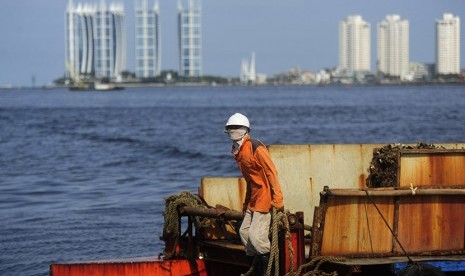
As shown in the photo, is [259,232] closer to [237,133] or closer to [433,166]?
[237,133]

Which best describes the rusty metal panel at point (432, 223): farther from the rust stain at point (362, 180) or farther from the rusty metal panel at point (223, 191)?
the rust stain at point (362, 180)

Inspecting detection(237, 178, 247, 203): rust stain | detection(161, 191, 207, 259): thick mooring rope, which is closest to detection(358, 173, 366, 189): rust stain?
detection(237, 178, 247, 203): rust stain

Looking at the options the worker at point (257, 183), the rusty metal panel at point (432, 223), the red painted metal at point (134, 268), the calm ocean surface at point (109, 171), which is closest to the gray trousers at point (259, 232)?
the worker at point (257, 183)

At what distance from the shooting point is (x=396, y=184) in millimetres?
12531

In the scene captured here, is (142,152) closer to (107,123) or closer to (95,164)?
(95,164)

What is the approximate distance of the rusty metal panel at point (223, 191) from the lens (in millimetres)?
12492

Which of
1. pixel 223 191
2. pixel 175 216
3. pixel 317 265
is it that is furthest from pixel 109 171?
pixel 317 265

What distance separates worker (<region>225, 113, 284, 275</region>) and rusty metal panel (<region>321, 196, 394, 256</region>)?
1.87 ft

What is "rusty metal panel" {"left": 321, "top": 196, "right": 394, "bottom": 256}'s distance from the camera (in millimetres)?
10359

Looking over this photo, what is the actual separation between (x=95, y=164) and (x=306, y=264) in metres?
27.3

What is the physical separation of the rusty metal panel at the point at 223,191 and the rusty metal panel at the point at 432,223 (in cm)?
253

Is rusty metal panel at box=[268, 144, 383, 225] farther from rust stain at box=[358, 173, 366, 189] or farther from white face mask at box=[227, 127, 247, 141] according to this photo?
white face mask at box=[227, 127, 247, 141]

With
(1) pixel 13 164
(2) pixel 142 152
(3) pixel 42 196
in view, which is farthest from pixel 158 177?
(2) pixel 142 152

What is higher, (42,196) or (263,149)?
(263,149)
